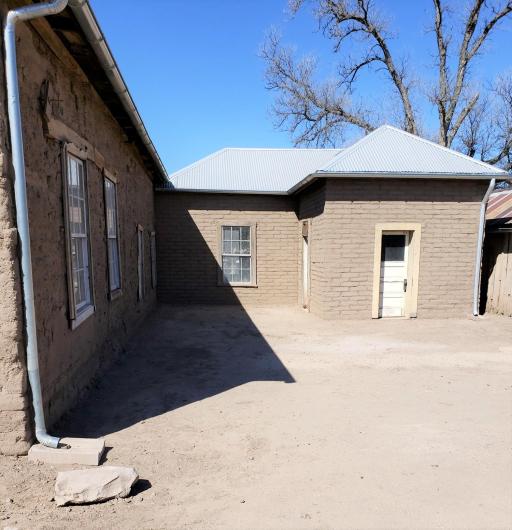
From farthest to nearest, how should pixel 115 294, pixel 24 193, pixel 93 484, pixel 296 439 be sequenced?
pixel 115 294 → pixel 296 439 → pixel 24 193 → pixel 93 484

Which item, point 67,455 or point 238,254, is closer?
point 67,455

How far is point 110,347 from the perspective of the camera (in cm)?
586

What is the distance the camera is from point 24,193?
299 cm

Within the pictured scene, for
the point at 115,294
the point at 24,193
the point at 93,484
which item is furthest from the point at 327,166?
the point at 93,484

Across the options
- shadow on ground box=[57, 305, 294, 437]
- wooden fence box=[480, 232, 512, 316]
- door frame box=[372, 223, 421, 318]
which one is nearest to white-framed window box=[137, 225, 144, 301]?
shadow on ground box=[57, 305, 294, 437]

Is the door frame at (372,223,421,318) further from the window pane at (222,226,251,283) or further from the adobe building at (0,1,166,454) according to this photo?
the adobe building at (0,1,166,454)

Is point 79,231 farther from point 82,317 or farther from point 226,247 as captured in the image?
point 226,247

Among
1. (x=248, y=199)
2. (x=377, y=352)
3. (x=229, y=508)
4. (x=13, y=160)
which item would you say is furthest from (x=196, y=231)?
(x=229, y=508)

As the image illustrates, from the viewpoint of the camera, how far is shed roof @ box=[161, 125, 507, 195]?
8.70m

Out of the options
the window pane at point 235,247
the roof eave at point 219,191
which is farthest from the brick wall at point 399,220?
the window pane at point 235,247

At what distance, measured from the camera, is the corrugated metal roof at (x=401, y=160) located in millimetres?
8688

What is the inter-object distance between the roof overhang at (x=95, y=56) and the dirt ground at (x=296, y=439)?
391cm

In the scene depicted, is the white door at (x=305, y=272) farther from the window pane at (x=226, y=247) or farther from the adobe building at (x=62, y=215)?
the adobe building at (x=62, y=215)

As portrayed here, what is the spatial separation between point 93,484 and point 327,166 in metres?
7.70
